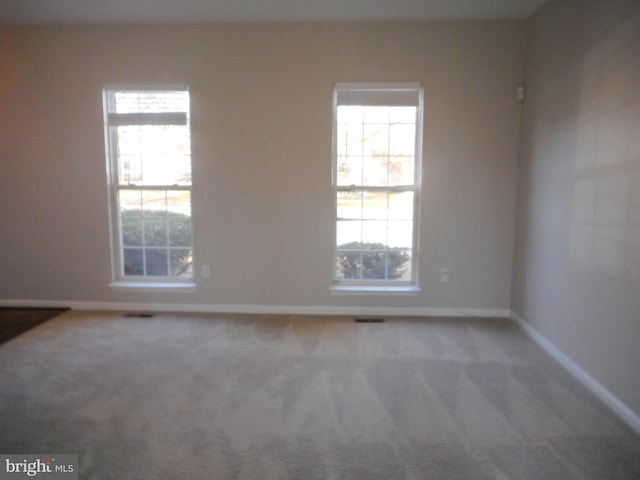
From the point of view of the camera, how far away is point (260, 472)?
1.81 m

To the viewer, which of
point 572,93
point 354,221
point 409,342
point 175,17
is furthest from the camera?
point 354,221

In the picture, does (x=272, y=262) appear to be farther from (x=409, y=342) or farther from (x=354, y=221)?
(x=409, y=342)

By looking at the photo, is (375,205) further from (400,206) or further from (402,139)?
(402,139)

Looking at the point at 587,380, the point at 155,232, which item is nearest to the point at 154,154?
the point at 155,232

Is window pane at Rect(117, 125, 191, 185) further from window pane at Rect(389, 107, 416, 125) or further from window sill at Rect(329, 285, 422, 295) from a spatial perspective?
window pane at Rect(389, 107, 416, 125)

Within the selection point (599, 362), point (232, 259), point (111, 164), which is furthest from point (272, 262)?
point (599, 362)

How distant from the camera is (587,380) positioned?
2580 millimetres

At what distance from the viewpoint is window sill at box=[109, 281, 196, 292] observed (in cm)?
402

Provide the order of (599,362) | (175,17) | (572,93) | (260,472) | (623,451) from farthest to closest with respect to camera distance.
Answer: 1. (175,17)
2. (572,93)
3. (599,362)
4. (623,451)
5. (260,472)

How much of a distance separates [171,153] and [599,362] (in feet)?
12.6

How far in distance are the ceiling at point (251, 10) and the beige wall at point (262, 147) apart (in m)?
0.11

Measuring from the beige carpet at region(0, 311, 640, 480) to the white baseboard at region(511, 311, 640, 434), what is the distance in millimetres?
55

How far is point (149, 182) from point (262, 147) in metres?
1.21

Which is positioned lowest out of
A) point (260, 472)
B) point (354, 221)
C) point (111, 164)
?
point (260, 472)
